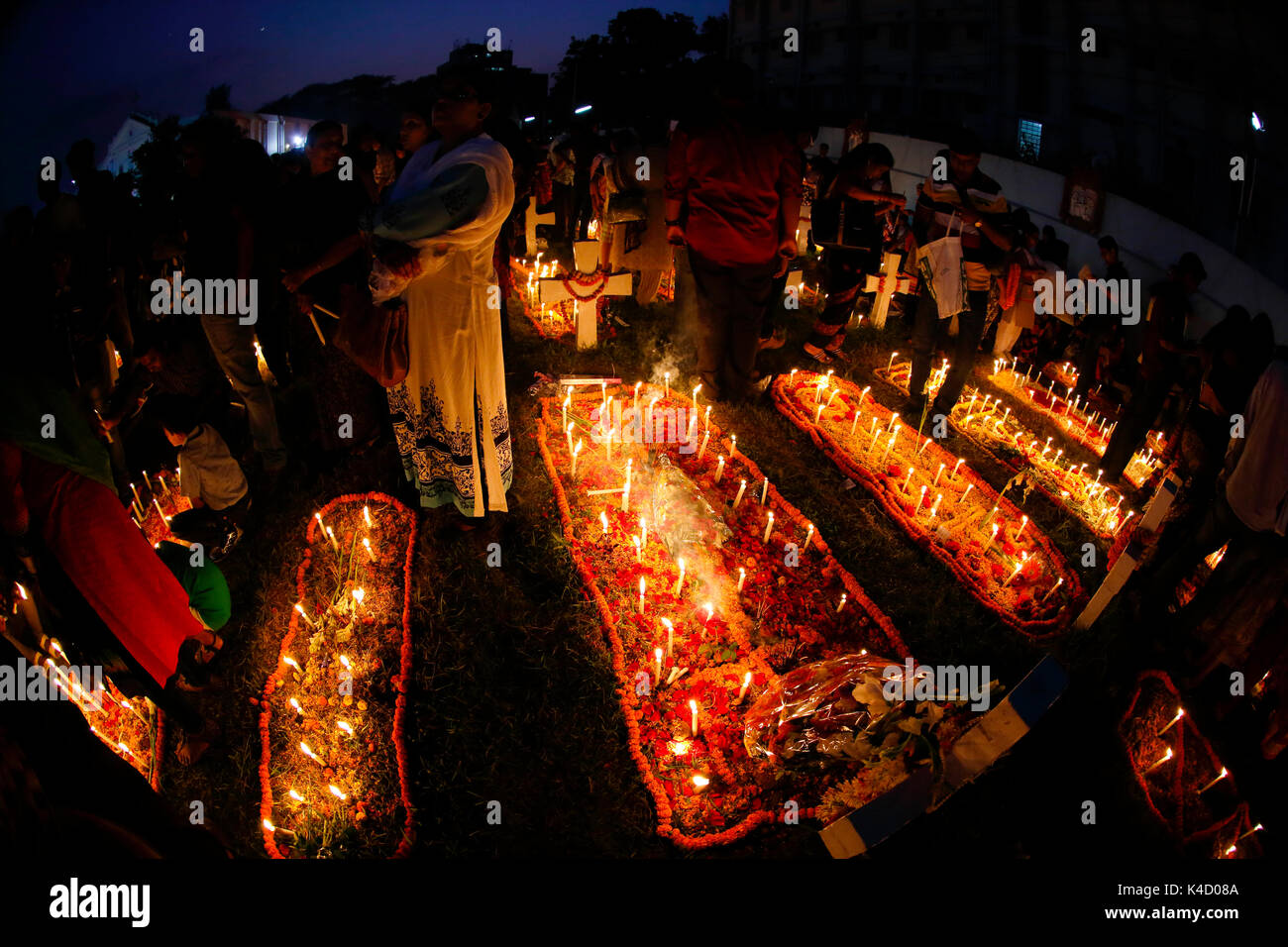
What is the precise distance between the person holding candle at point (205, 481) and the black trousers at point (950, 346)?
5.68 metres

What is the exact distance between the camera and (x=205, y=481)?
4430mm

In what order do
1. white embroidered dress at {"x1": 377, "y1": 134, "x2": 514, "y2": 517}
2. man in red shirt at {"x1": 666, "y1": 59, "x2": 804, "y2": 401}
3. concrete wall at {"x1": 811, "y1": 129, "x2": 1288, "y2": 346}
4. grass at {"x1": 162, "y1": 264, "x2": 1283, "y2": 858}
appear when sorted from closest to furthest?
1. grass at {"x1": 162, "y1": 264, "x2": 1283, "y2": 858}
2. white embroidered dress at {"x1": 377, "y1": 134, "x2": 514, "y2": 517}
3. man in red shirt at {"x1": 666, "y1": 59, "x2": 804, "y2": 401}
4. concrete wall at {"x1": 811, "y1": 129, "x2": 1288, "y2": 346}

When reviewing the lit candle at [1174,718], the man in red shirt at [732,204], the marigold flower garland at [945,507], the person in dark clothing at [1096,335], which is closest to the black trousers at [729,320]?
the man in red shirt at [732,204]

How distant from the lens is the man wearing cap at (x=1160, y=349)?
227 inches

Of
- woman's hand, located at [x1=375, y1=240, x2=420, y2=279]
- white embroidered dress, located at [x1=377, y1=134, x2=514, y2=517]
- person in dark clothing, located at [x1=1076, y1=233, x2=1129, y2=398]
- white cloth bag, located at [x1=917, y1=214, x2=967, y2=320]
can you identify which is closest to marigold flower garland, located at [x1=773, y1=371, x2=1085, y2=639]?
white cloth bag, located at [x1=917, y1=214, x2=967, y2=320]

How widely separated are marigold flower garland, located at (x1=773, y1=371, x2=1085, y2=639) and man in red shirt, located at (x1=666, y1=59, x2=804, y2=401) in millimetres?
1122

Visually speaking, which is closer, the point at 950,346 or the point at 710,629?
the point at 710,629

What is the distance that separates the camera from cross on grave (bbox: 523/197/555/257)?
29.1ft

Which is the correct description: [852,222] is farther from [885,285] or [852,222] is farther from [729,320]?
[729,320]

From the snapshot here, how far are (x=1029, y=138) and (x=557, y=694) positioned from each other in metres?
24.5

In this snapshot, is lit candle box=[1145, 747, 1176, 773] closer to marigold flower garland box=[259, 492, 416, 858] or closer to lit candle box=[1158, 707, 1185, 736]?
lit candle box=[1158, 707, 1185, 736]

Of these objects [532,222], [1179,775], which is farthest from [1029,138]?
[1179,775]

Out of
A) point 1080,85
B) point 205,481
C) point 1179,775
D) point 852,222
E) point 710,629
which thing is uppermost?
point 1080,85

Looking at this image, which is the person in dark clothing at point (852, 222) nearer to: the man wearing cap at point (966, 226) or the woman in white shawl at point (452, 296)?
the man wearing cap at point (966, 226)
